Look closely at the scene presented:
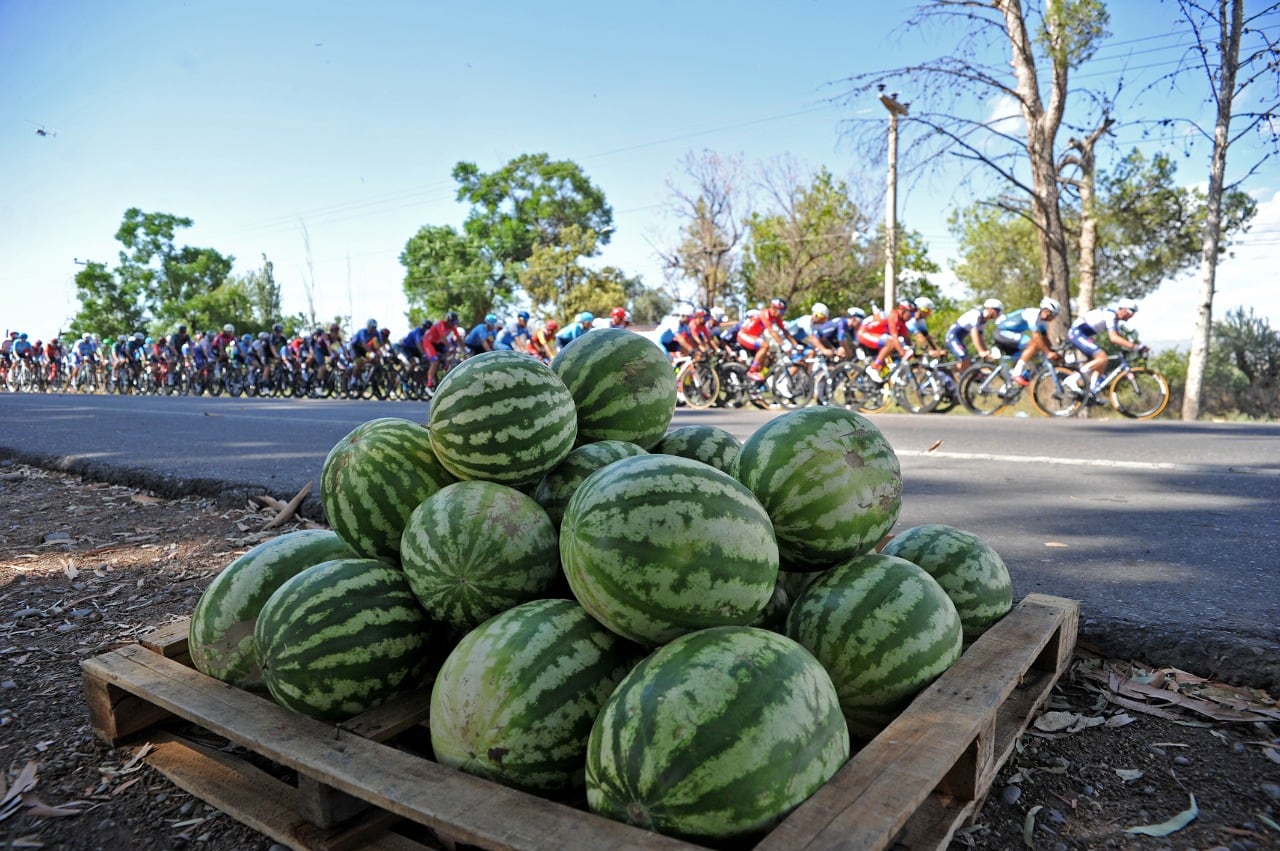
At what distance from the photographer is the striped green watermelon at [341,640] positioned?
4.99 feet

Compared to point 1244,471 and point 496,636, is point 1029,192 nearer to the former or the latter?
point 1244,471

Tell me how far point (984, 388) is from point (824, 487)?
11950 mm

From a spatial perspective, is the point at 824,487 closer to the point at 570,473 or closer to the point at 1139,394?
the point at 570,473

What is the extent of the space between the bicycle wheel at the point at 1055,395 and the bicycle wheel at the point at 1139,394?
54cm

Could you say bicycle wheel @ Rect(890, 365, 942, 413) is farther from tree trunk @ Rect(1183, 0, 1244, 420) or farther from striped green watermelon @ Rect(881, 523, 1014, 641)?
striped green watermelon @ Rect(881, 523, 1014, 641)

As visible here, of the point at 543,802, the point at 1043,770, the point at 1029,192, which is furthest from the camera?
the point at 1029,192

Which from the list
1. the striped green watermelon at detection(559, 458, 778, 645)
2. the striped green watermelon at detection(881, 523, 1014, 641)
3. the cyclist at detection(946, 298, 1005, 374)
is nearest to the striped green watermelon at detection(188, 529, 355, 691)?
the striped green watermelon at detection(559, 458, 778, 645)

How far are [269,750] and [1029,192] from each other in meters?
15.8

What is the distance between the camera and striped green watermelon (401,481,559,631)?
1534mm

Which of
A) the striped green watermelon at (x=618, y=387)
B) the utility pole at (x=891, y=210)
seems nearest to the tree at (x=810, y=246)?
the utility pole at (x=891, y=210)

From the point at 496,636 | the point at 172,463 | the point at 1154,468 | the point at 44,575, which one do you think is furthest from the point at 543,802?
the point at 1154,468

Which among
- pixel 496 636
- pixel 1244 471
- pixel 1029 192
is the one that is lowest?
pixel 1244 471

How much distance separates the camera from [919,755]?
4.15ft

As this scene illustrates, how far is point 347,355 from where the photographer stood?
24.4m
